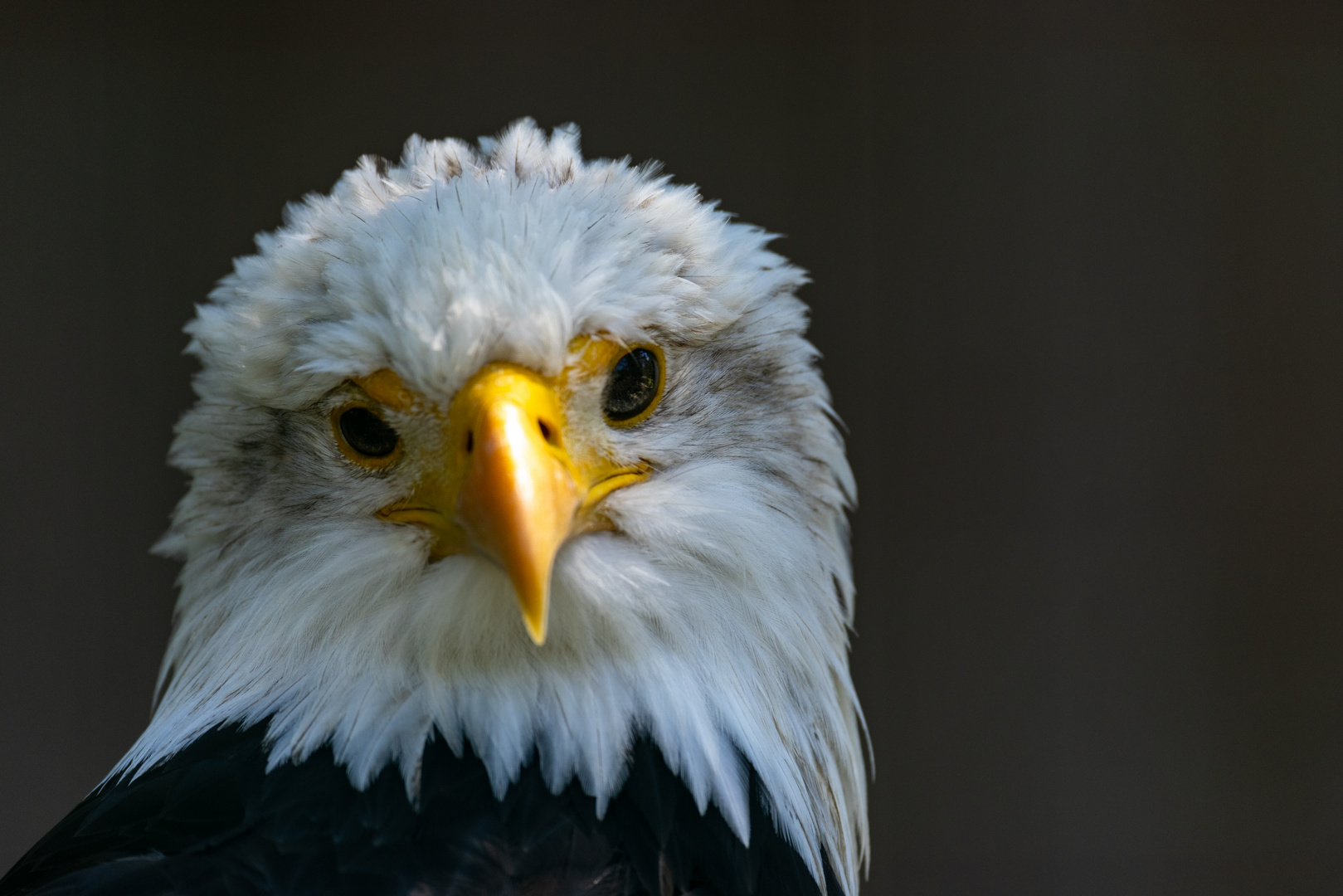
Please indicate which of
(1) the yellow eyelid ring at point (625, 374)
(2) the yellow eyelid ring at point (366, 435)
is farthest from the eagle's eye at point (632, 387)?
(2) the yellow eyelid ring at point (366, 435)

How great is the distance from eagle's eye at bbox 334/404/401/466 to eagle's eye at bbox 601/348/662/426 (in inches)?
8.5

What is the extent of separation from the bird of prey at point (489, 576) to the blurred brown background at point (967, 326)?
1792mm

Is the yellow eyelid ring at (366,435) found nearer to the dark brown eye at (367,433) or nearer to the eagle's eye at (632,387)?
the dark brown eye at (367,433)

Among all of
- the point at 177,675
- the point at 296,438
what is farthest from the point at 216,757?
the point at 296,438

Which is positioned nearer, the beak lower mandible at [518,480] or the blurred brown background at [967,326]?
the beak lower mandible at [518,480]

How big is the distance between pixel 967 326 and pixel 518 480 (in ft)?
7.65

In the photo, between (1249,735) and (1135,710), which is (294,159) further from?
(1249,735)

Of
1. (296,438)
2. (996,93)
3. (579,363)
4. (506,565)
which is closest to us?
(506,565)

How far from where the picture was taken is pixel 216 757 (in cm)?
116

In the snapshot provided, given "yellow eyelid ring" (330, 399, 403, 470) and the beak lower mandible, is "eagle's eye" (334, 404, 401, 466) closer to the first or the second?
"yellow eyelid ring" (330, 399, 403, 470)

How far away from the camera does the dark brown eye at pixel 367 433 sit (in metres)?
1.19

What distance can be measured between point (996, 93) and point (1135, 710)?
5.40 ft

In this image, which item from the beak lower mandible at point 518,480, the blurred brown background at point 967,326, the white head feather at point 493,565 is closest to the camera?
the beak lower mandible at point 518,480

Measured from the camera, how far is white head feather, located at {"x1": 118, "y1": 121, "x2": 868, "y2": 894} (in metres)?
1.14
